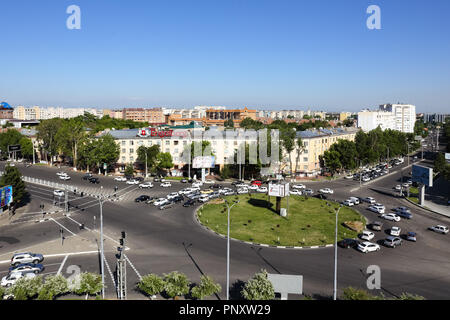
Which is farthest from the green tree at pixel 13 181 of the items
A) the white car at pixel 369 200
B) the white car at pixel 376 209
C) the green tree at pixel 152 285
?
the white car at pixel 369 200

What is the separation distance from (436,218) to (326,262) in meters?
27.5

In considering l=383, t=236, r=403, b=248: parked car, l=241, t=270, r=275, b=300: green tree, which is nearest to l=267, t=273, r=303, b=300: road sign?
l=241, t=270, r=275, b=300: green tree

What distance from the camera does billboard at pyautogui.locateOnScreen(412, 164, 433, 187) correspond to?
54.5m

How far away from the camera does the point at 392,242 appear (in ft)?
122

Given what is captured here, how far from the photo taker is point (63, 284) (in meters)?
23.0

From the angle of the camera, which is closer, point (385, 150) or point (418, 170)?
point (418, 170)

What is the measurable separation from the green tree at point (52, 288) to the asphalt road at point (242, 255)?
4087 mm

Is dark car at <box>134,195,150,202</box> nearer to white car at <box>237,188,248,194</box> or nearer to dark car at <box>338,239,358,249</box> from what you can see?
white car at <box>237,188,248,194</box>

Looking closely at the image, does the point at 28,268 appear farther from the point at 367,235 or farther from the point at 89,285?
the point at 367,235

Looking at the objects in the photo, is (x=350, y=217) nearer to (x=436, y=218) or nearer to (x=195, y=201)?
(x=436, y=218)

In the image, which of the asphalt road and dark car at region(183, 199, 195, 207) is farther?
dark car at region(183, 199, 195, 207)

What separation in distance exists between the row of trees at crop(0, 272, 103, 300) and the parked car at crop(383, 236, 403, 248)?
30402 millimetres

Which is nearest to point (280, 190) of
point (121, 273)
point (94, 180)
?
point (121, 273)
